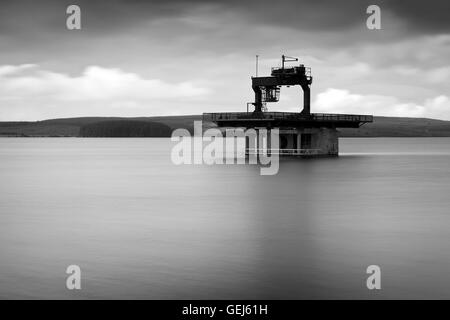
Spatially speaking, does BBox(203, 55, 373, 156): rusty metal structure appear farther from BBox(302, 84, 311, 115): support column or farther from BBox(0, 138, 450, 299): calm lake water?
BBox(0, 138, 450, 299): calm lake water

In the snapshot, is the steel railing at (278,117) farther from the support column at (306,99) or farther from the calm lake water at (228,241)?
Result: the calm lake water at (228,241)

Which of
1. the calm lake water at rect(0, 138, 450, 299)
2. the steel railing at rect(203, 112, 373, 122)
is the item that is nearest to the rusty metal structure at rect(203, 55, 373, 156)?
the steel railing at rect(203, 112, 373, 122)

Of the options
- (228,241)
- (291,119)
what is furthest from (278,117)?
(228,241)

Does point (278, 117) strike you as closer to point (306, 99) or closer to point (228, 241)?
point (306, 99)

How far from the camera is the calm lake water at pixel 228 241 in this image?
20109 mm

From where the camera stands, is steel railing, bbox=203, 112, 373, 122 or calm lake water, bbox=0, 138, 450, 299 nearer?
calm lake water, bbox=0, 138, 450, 299

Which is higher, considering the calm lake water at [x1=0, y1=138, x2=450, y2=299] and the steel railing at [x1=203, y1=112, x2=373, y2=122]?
the steel railing at [x1=203, y1=112, x2=373, y2=122]

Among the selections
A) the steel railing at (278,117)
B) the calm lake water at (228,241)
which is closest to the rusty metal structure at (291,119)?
the steel railing at (278,117)

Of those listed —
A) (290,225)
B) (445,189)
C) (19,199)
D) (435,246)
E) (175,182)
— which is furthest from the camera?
(175,182)

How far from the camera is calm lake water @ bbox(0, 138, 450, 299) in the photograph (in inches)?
792

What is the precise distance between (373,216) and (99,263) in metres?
18.6

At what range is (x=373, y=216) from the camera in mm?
36938
